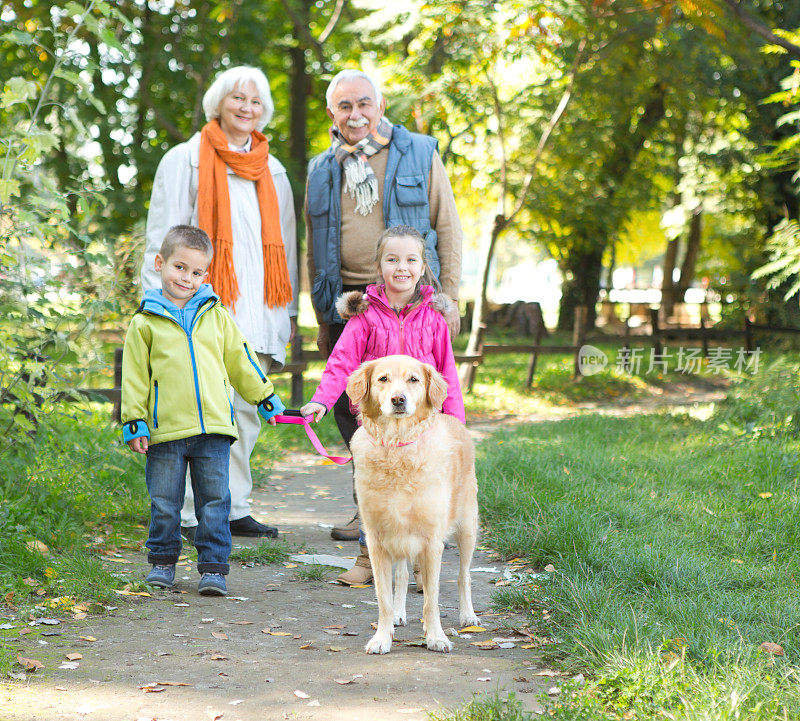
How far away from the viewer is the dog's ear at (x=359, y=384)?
3.69 m

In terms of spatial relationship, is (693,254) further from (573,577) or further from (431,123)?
(573,577)

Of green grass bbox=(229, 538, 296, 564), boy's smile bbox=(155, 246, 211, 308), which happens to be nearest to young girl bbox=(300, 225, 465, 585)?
boy's smile bbox=(155, 246, 211, 308)

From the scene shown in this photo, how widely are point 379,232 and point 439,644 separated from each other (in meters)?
2.45

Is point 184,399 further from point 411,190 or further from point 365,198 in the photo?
point 411,190

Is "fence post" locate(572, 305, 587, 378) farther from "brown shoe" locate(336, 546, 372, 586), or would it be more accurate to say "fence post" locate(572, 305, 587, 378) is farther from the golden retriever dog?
the golden retriever dog

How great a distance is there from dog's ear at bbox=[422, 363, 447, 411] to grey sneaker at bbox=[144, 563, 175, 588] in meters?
1.81

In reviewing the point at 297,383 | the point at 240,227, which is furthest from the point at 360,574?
the point at 297,383

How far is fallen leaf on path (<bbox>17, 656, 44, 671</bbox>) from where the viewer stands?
3344mm

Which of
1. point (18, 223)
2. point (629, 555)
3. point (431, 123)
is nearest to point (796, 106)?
point (431, 123)

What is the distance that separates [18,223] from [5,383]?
3.06 feet

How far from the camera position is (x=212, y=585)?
4.39m

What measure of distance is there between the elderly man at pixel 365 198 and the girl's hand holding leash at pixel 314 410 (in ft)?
3.61

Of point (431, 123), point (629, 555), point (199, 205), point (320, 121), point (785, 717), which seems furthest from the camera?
point (320, 121)

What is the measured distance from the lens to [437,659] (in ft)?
11.6
